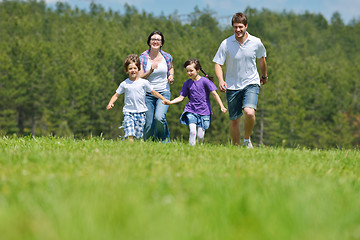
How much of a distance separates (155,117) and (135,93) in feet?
2.61

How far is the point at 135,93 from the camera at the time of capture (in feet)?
27.5

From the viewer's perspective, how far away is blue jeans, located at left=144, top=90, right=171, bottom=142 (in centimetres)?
882

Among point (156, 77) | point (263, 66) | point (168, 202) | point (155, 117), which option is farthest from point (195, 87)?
point (168, 202)

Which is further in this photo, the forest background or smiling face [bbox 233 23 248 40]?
the forest background

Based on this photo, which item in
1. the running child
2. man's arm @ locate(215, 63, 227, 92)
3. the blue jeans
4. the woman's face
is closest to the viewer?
man's arm @ locate(215, 63, 227, 92)

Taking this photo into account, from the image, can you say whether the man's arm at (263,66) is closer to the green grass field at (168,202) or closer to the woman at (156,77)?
the woman at (156,77)

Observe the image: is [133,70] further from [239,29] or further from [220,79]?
[239,29]

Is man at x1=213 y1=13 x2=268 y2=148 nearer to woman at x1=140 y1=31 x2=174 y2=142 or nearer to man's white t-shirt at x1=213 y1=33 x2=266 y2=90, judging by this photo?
man's white t-shirt at x1=213 y1=33 x2=266 y2=90

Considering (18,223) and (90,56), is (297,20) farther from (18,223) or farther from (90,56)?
(18,223)

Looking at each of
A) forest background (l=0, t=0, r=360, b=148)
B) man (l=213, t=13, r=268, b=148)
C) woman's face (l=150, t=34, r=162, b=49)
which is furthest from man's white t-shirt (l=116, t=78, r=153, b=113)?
forest background (l=0, t=0, r=360, b=148)

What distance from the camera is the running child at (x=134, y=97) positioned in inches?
330

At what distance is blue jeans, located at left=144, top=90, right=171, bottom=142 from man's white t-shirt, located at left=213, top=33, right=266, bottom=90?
1.65 m

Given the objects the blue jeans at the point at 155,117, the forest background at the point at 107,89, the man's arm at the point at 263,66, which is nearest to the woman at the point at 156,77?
the blue jeans at the point at 155,117

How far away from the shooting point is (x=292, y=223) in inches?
82.2
